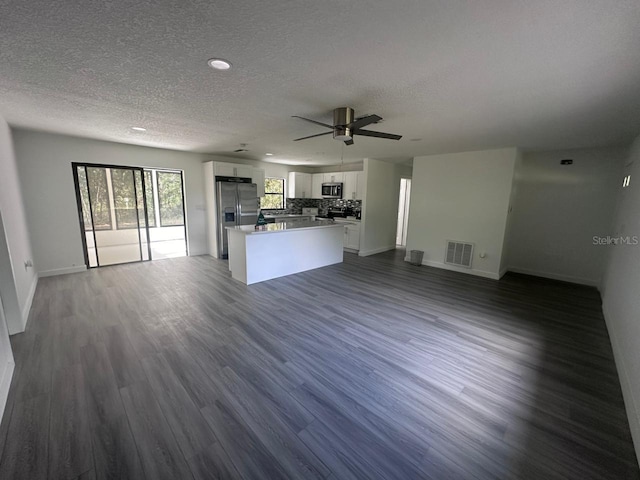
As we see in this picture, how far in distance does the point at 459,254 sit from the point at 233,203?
5325 mm

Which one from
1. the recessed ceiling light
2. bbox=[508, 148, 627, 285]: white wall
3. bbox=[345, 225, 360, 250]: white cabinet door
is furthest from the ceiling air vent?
the recessed ceiling light

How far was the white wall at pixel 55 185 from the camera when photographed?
4.21 metres

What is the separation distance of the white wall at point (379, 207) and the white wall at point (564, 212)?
9.37 feet

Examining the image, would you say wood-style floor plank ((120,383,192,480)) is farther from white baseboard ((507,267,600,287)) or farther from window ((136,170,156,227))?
white baseboard ((507,267,600,287))

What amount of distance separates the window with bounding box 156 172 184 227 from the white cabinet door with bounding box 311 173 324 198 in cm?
381

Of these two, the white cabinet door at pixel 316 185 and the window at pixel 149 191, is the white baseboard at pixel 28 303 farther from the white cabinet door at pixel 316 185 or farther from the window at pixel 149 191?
the white cabinet door at pixel 316 185

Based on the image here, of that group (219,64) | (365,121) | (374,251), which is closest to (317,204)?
(374,251)

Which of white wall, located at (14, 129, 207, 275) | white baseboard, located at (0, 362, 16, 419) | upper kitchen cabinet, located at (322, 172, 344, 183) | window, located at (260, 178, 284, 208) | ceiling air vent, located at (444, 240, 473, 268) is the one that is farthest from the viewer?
window, located at (260, 178, 284, 208)

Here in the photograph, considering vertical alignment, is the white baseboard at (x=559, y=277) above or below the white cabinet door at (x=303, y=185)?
below

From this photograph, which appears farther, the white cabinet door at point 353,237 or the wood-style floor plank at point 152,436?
the white cabinet door at point 353,237

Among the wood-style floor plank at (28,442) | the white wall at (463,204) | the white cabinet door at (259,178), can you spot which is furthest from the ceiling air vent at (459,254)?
the wood-style floor plank at (28,442)

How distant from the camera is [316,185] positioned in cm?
803

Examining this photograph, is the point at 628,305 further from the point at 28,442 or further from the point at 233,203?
the point at 233,203

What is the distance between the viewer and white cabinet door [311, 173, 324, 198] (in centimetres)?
787
